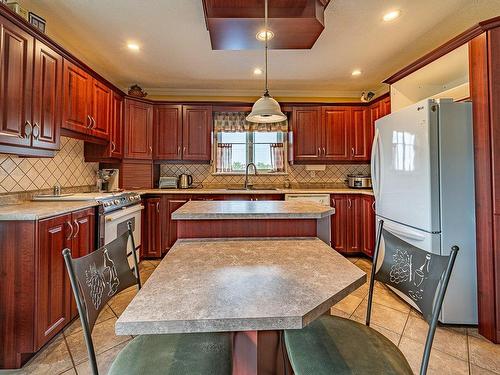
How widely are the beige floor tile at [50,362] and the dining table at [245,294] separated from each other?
1209 millimetres

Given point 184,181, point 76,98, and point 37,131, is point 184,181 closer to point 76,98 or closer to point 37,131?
point 76,98

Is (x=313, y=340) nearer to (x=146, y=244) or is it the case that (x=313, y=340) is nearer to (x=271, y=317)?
(x=271, y=317)

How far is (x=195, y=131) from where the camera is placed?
3.94m

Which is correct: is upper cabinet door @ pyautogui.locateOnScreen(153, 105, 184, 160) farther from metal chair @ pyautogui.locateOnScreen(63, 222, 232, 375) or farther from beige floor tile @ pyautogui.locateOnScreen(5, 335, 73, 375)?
metal chair @ pyautogui.locateOnScreen(63, 222, 232, 375)

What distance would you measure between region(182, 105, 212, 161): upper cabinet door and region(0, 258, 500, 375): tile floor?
2329 mm

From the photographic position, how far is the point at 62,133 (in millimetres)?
2406

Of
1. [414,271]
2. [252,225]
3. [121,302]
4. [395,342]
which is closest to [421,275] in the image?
[414,271]

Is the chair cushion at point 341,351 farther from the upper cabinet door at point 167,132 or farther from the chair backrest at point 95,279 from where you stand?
the upper cabinet door at point 167,132

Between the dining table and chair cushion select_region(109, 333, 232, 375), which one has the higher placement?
the dining table

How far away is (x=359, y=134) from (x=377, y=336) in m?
3.51

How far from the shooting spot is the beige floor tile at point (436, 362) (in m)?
1.58

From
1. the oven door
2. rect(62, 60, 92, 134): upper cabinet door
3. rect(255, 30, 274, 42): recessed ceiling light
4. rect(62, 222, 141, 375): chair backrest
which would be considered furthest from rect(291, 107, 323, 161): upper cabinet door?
rect(62, 222, 141, 375): chair backrest

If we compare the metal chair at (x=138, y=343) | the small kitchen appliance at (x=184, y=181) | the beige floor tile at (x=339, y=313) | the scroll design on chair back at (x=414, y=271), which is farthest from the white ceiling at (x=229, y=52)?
the beige floor tile at (x=339, y=313)

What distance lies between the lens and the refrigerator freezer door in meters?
2.05
